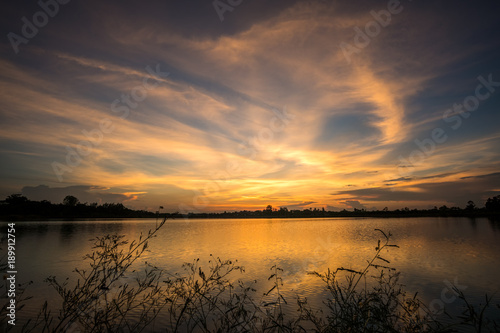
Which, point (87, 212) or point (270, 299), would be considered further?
point (87, 212)

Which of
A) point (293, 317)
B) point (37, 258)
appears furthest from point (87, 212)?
point (293, 317)

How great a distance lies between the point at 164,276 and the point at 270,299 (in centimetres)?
777

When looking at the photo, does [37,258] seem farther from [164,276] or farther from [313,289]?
[313,289]

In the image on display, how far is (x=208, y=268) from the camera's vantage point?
19266 millimetres

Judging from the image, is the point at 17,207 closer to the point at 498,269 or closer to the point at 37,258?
the point at 37,258

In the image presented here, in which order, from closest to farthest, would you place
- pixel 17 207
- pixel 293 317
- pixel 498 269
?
pixel 293 317 < pixel 498 269 < pixel 17 207

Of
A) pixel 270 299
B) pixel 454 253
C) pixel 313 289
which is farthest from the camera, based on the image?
pixel 454 253

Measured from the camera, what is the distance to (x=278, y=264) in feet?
69.3

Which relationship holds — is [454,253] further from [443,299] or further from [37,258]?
[37,258]

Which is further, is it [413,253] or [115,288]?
[413,253]

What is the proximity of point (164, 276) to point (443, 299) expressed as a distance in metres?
15.1

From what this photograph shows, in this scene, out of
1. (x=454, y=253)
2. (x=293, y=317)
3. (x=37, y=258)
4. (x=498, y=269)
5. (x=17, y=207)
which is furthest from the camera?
(x=17, y=207)

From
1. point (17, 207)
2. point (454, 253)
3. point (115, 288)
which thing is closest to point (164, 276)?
point (115, 288)

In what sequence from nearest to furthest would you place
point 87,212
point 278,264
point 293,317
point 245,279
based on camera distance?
1. point 293,317
2. point 245,279
3. point 278,264
4. point 87,212
